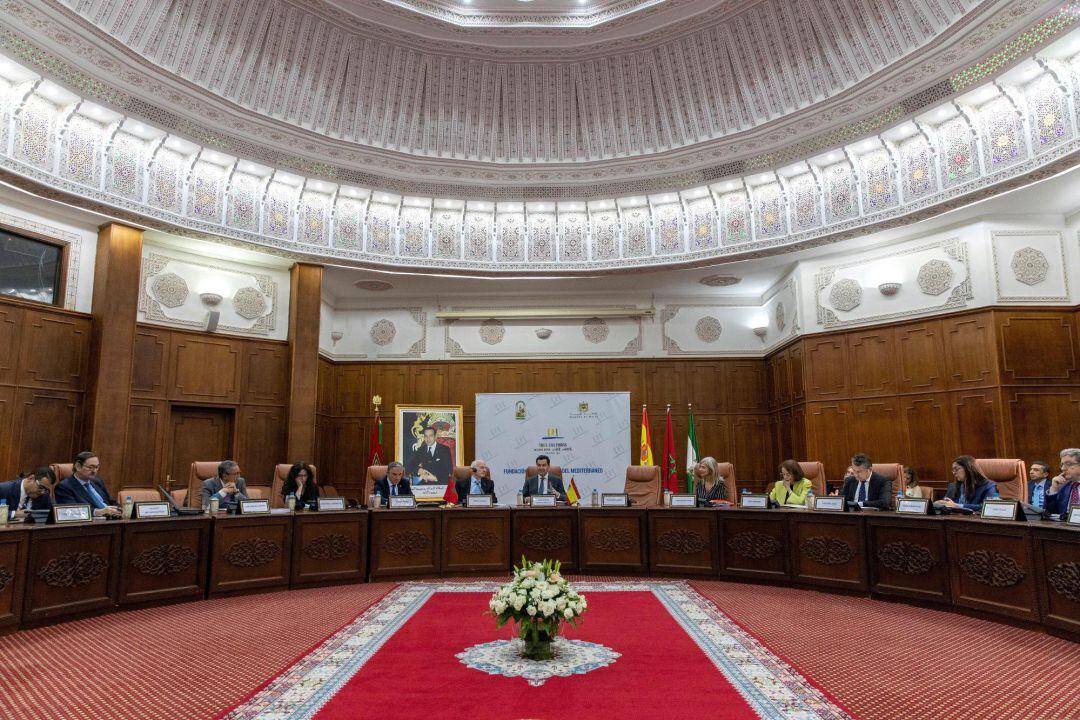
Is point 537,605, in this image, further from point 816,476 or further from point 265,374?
point 265,374

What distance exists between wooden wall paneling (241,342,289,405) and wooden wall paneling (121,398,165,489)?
1238mm

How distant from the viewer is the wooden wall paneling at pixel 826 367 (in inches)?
409

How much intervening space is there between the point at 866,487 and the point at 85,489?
24.8 ft

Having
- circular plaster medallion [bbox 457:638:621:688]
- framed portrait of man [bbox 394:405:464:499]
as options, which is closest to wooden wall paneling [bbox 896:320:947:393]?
framed portrait of man [bbox 394:405:464:499]

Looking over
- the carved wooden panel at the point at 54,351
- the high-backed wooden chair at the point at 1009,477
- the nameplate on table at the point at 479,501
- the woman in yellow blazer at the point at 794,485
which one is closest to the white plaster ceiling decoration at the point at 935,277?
the high-backed wooden chair at the point at 1009,477

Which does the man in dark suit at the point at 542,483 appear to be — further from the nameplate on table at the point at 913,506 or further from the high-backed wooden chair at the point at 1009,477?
the high-backed wooden chair at the point at 1009,477

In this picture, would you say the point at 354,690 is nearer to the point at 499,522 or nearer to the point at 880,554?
the point at 499,522

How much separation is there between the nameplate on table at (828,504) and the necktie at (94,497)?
6.77 metres

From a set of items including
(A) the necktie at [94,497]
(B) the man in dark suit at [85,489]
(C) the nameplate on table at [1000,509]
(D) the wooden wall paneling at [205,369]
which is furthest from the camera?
(D) the wooden wall paneling at [205,369]

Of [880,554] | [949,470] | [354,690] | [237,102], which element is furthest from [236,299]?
[949,470]

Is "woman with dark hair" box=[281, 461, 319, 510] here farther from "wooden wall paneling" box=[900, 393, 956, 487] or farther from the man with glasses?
"wooden wall paneling" box=[900, 393, 956, 487]

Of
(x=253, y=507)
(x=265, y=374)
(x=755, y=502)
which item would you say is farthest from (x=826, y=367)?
(x=265, y=374)

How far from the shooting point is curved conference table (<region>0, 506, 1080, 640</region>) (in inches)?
197

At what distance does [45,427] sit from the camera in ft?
27.3
